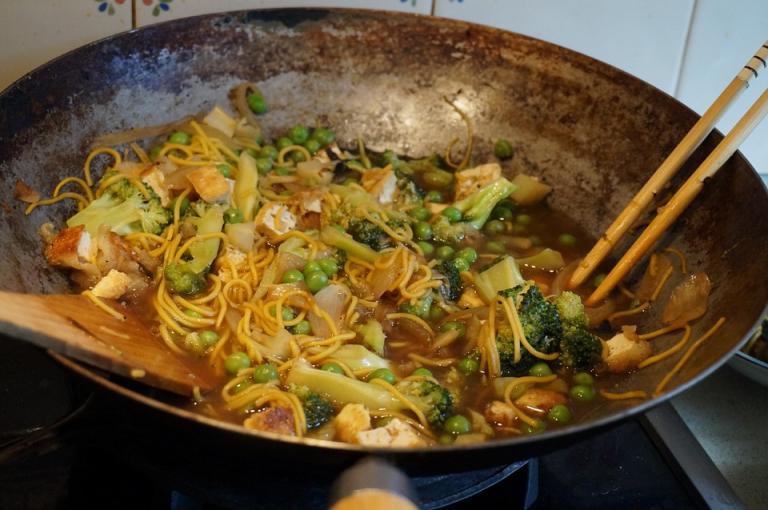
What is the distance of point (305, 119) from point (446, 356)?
1485 mm

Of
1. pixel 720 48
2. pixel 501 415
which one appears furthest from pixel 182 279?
pixel 720 48

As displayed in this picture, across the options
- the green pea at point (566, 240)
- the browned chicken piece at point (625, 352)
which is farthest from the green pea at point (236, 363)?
the green pea at point (566, 240)

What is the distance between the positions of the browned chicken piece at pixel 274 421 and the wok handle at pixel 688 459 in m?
1.18

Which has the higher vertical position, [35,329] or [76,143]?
[35,329]

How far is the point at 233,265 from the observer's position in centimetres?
285

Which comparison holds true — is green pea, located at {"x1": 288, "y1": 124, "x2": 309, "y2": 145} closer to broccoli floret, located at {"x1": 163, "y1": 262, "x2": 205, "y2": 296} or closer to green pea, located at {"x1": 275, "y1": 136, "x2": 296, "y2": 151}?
green pea, located at {"x1": 275, "y1": 136, "x2": 296, "y2": 151}

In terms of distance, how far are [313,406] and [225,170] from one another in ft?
4.19

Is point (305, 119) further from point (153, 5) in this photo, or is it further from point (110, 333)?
point (110, 333)

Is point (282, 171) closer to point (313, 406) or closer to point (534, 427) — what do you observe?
point (313, 406)

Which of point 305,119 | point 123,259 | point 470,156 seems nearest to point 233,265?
point 123,259

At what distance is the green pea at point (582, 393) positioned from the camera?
2.53 meters

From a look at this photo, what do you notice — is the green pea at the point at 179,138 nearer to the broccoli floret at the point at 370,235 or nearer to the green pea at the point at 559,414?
the broccoli floret at the point at 370,235

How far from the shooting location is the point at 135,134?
10.3 ft

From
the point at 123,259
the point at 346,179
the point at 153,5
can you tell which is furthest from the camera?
the point at 346,179
